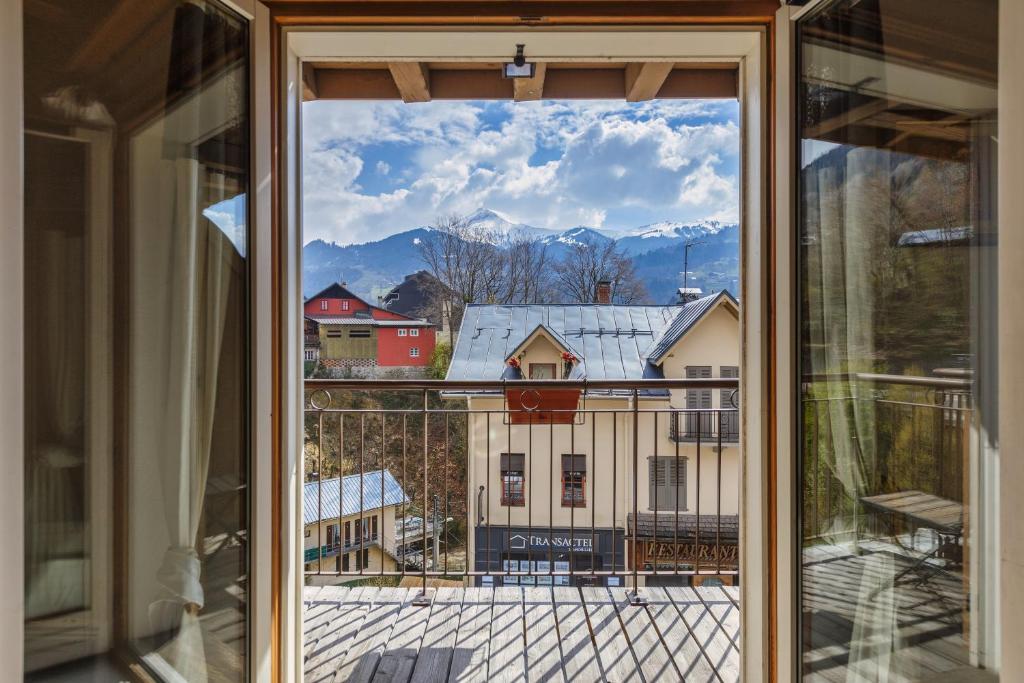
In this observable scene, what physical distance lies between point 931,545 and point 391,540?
2600mm

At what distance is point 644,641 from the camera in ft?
6.93

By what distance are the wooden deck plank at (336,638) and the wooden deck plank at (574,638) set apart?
82 centimetres

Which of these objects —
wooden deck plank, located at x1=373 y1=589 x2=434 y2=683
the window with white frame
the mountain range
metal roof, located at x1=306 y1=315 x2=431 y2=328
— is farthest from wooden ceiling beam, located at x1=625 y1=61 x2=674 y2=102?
wooden deck plank, located at x1=373 y1=589 x2=434 y2=683

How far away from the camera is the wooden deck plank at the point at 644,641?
6.30 feet

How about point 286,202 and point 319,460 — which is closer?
point 286,202

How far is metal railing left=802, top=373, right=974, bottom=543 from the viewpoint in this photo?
98 cm

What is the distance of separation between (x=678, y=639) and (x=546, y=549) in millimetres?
1214

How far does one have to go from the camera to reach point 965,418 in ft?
3.10

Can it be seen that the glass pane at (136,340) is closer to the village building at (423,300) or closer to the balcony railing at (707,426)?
the village building at (423,300)

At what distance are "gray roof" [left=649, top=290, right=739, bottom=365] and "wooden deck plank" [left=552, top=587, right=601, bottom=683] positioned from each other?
1.22 m

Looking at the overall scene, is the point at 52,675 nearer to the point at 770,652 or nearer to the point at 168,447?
the point at 168,447

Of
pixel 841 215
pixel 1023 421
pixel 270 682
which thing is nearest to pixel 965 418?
pixel 1023 421

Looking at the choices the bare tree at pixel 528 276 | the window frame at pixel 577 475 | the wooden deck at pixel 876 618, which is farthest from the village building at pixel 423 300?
the wooden deck at pixel 876 618

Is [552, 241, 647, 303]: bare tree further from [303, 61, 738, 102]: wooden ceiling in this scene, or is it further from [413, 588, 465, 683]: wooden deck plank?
[413, 588, 465, 683]: wooden deck plank
